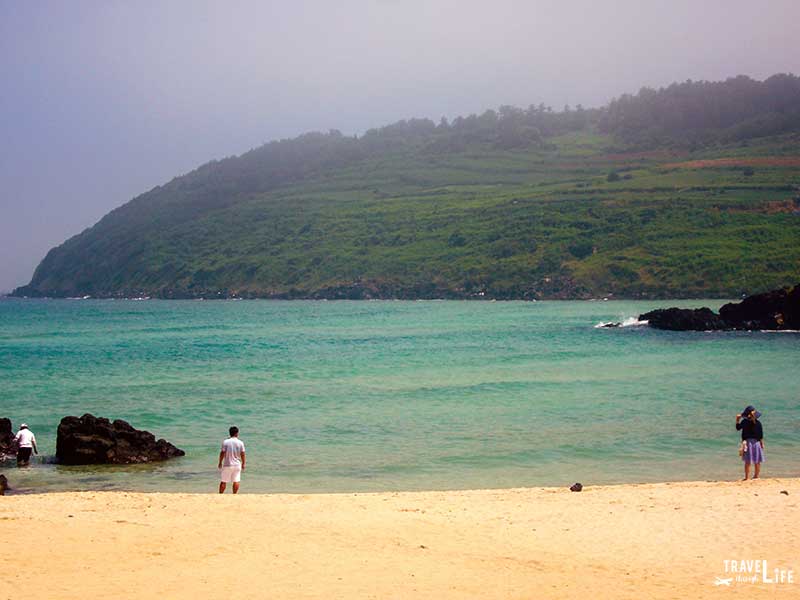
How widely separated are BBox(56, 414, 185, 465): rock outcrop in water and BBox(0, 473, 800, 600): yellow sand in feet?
14.1

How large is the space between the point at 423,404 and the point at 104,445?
12633 millimetres

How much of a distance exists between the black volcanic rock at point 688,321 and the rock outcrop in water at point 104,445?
50.8m

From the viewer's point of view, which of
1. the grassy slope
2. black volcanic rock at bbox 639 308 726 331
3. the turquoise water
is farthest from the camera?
the grassy slope

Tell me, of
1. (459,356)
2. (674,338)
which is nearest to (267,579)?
(459,356)

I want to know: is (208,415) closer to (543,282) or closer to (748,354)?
(748,354)

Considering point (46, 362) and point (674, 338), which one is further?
point (674, 338)

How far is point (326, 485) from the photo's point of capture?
63.8 feet

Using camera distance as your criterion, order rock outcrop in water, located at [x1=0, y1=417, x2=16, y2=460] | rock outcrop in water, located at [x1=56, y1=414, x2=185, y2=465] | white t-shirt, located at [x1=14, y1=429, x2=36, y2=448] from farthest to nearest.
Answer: rock outcrop in water, located at [x1=0, y1=417, x2=16, y2=460]
rock outcrop in water, located at [x1=56, y1=414, x2=185, y2=465]
white t-shirt, located at [x1=14, y1=429, x2=36, y2=448]

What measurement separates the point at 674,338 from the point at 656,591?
168ft

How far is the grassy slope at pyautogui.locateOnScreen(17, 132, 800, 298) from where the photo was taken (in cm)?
12862

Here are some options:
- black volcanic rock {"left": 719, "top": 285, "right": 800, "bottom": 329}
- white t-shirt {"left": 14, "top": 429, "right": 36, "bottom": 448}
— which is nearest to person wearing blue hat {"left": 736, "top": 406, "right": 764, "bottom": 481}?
white t-shirt {"left": 14, "top": 429, "right": 36, "bottom": 448}

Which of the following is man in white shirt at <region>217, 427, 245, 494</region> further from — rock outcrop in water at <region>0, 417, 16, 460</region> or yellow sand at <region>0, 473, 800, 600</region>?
rock outcrop in water at <region>0, 417, 16, 460</region>

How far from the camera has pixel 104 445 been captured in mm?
21750

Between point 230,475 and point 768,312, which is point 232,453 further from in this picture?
point 768,312
